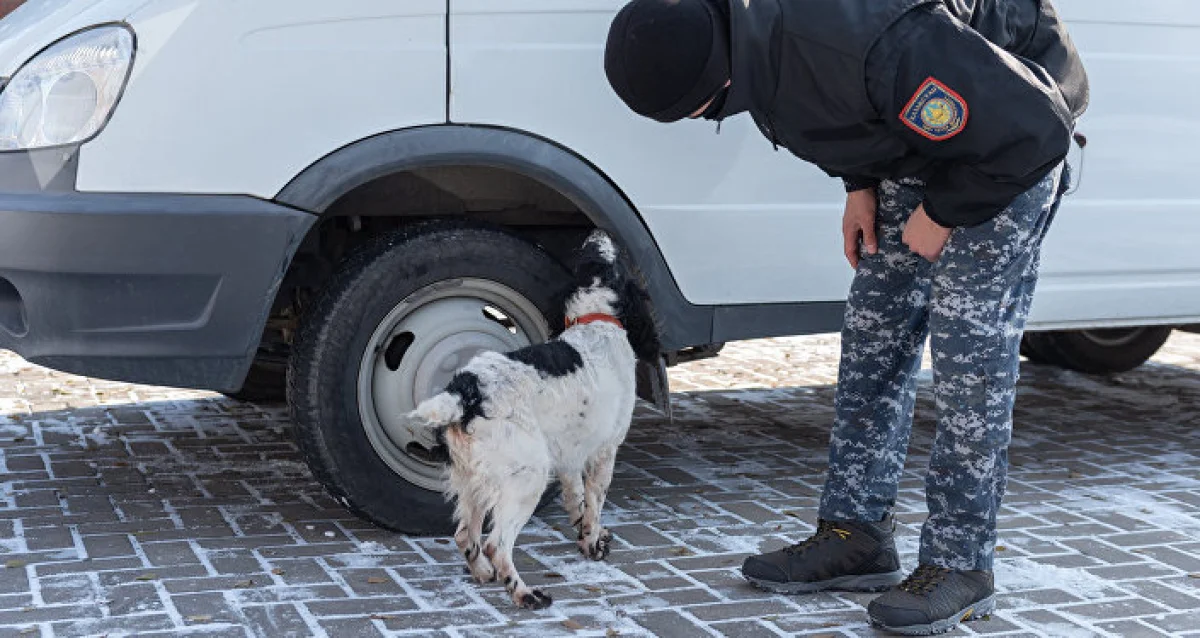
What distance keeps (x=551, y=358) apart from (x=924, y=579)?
3.90ft

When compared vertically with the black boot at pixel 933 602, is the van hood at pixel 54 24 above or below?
above

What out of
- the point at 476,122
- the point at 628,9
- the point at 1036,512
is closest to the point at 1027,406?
the point at 1036,512

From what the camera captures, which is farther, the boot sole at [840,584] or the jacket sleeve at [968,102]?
the boot sole at [840,584]

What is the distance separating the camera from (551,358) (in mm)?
4262

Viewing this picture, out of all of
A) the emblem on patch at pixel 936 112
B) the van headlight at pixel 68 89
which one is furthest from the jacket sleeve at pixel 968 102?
the van headlight at pixel 68 89

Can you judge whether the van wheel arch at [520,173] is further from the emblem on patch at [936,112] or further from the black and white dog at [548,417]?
the emblem on patch at [936,112]

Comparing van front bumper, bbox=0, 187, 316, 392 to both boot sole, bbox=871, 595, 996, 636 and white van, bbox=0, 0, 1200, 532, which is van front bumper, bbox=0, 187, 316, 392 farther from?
boot sole, bbox=871, 595, 996, 636

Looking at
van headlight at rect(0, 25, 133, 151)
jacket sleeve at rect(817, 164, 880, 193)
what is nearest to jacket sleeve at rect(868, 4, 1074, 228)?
jacket sleeve at rect(817, 164, 880, 193)

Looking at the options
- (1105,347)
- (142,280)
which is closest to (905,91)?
(142,280)

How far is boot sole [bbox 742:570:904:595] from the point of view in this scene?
4156mm

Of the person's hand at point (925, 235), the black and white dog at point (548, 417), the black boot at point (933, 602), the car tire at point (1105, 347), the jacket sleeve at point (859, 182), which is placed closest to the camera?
the person's hand at point (925, 235)

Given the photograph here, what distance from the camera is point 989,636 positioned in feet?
12.6

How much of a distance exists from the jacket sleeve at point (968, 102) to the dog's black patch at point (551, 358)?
50.4 inches

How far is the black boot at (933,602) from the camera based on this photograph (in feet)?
12.5
